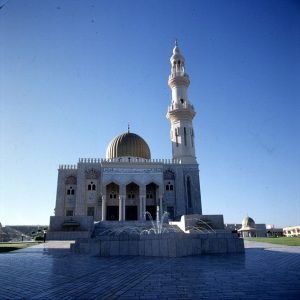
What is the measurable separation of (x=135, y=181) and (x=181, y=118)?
10.3 metres

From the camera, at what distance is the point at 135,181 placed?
33.2m

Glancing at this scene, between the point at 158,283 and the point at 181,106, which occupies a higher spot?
the point at 181,106

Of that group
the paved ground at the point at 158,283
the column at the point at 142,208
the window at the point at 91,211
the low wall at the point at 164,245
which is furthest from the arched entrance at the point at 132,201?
the paved ground at the point at 158,283

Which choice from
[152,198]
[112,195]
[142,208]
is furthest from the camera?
[152,198]

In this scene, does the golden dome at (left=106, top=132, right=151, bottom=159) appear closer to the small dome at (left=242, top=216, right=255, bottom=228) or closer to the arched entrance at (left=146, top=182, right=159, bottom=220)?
the arched entrance at (left=146, top=182, right=159, bottom=220)

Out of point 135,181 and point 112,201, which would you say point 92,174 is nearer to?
point 112,201

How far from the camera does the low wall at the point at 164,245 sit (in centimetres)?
1080

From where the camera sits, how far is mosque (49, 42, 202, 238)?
33.4 metres

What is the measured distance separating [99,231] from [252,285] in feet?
71.1

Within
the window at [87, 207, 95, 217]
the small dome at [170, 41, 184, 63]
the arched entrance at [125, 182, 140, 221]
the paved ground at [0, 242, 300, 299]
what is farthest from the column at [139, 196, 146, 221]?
the paved ground at [0, 242, 300, 299]

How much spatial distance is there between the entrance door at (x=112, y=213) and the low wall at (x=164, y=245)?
22.2 metres

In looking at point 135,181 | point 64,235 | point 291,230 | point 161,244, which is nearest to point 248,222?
point 291,230

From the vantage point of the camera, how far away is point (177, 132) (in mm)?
37719

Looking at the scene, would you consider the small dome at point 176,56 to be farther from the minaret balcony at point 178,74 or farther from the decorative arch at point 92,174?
the decorative arch at point 92,174
